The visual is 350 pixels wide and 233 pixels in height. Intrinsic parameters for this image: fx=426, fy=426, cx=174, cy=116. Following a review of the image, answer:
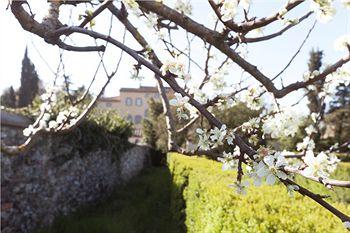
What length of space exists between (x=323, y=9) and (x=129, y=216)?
9.03 metres

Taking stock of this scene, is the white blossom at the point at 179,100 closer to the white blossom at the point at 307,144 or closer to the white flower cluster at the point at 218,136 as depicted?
the white flower cluster at the point at 218,136

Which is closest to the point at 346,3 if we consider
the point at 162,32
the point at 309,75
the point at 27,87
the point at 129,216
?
the point at 309,75

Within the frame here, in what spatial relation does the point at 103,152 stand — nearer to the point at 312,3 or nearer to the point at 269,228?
the point at 269,228

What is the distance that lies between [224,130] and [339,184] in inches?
19.2

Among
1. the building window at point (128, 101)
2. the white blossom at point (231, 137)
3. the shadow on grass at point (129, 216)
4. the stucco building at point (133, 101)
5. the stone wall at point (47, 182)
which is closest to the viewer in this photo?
the white blossom at point (231, 137)

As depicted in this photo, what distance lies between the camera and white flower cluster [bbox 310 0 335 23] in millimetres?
2107

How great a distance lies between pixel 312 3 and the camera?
2.13m

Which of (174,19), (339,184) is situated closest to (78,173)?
(174,19)

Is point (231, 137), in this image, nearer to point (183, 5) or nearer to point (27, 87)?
point (183, 5)

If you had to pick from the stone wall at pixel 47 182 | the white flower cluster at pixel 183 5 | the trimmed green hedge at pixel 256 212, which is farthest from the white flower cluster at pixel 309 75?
the stone wall at pixel 47 182

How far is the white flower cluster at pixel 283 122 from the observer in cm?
277

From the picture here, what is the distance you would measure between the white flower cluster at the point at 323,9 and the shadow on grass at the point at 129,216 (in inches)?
266

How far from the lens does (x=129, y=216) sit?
34.3ft

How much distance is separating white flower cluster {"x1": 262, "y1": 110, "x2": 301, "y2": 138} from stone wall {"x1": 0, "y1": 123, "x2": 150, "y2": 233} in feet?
18.5
